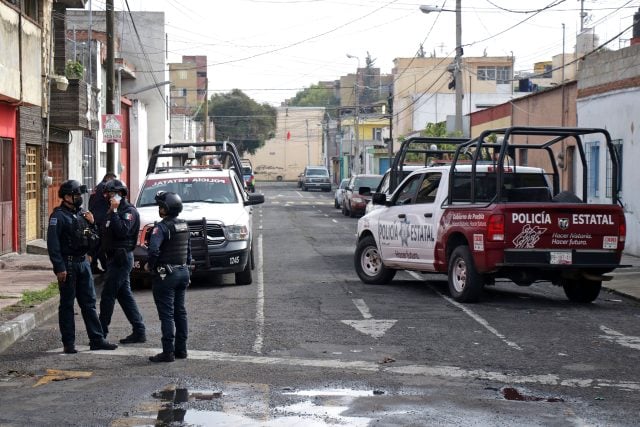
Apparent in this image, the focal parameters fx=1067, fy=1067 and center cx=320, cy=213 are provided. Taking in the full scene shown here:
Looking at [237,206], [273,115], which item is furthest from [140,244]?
[273,115]

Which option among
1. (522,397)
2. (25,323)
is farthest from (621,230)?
(25,323)

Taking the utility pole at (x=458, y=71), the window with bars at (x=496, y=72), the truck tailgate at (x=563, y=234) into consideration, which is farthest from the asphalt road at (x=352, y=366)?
the window with bars at (x=496, y=72)

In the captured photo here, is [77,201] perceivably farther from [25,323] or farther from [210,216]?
[210,216]

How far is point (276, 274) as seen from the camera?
1916 cm

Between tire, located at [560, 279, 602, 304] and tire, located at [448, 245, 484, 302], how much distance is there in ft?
4.76

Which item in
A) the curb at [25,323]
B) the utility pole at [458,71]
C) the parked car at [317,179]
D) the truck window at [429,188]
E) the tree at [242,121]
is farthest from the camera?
the tree at [242,121]

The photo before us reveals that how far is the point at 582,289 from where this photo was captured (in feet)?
49.6

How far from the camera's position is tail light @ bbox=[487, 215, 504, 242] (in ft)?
45.6

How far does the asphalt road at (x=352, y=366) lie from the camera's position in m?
7.89

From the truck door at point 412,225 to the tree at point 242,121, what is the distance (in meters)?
96.6

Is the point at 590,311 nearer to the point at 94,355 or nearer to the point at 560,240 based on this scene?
the point at 560,240

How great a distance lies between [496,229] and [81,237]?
18.6 ft

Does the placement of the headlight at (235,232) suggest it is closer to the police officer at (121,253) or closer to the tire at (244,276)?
the tire at (244,276)

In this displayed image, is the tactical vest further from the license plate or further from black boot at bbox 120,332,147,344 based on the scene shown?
the license plate
